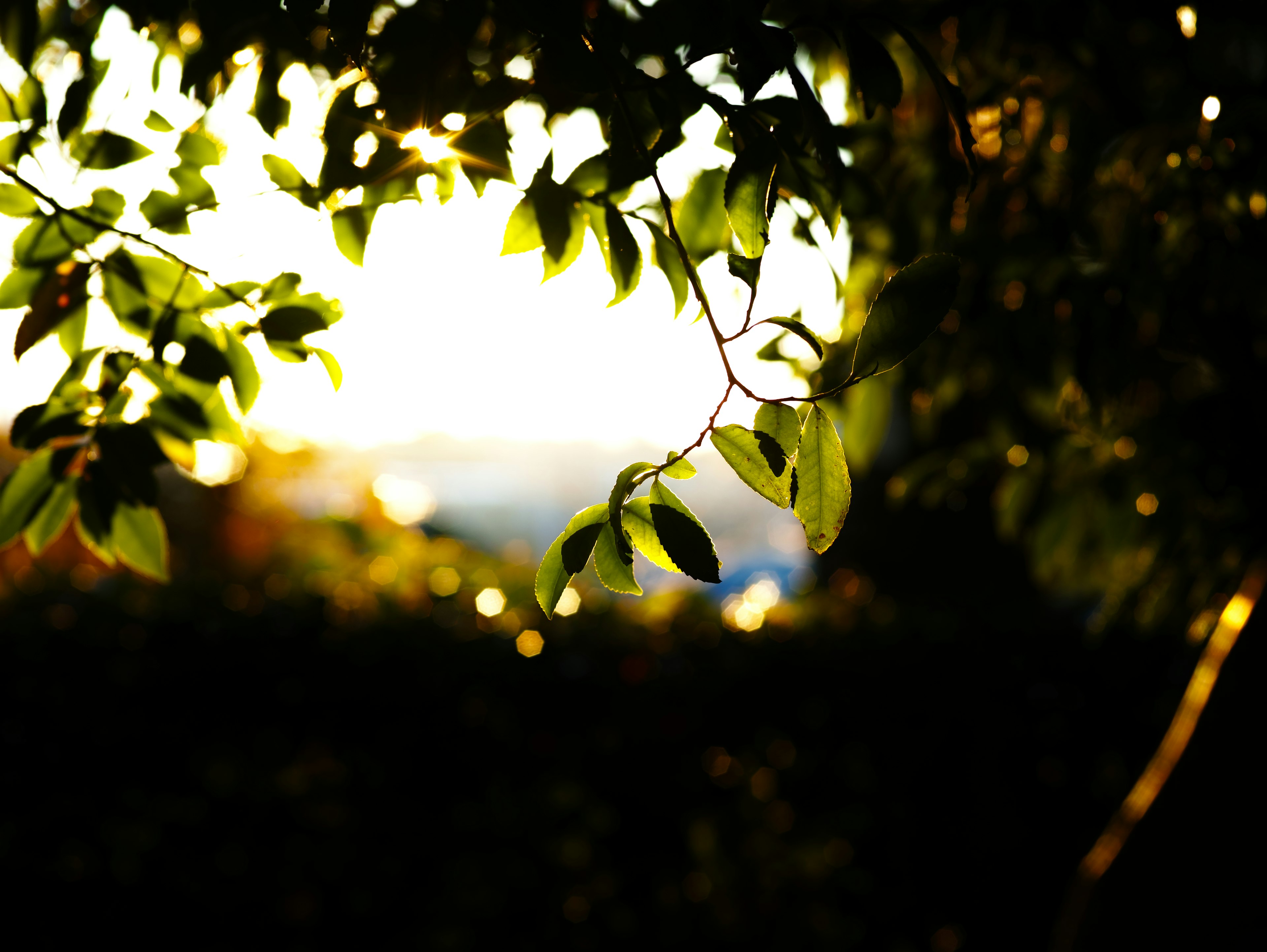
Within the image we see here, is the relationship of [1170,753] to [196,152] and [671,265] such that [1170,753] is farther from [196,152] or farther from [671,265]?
[196,152]

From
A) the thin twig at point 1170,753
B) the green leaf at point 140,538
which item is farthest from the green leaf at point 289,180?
the thin twig at point 1170,753

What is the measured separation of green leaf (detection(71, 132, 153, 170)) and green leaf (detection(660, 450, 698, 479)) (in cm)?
92

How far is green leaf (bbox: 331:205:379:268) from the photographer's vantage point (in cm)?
116

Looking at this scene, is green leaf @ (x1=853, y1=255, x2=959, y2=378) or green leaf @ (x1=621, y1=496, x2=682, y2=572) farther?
green leaf @ (x1=621, y1=496, x2=682, y2=572)

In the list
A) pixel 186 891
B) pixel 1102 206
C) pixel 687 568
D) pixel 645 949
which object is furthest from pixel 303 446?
pixel 687 568

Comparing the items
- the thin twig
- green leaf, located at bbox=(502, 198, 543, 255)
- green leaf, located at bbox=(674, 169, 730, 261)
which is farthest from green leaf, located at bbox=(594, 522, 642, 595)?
the thin twig

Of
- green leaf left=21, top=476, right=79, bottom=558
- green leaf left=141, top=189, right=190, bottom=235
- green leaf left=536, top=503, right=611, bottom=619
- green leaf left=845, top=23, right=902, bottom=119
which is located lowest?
green leaf left=21, top=476, right=79, bottom=558

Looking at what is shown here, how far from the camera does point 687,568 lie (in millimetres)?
872

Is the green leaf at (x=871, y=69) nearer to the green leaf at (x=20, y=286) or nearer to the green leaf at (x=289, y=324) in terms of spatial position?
the green leaf at (x=289, y=324)

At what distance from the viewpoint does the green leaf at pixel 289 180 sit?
3.80 feet

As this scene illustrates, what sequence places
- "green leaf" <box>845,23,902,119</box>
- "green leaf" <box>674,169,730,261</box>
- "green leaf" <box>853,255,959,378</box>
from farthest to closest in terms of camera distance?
"green leaf" <box>674,169,730,261</box>, "green leaf" <box>845,23,902,119</box>, "green leaf" <box>853,255,959,378</box>

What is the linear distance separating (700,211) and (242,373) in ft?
2.38

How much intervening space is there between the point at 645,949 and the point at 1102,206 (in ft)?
9.91

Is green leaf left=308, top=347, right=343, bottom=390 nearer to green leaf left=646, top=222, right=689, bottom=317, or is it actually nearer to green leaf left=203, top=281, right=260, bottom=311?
green leaf left=203, top=281, right=260, bottom=311
